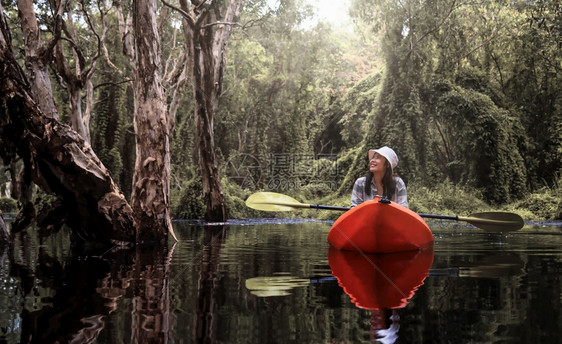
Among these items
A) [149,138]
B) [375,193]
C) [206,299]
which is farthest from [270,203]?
[206,299]

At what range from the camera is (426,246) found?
6570 mm

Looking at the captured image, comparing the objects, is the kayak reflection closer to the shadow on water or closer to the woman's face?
the shadow on water

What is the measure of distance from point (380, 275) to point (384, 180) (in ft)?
10.1

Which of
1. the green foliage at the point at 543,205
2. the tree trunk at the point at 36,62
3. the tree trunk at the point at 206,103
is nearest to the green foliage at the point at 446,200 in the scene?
the green foliage at the point at 543,205

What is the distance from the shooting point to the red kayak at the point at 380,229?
5.73 m

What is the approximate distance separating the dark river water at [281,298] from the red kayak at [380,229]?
6.3 inches

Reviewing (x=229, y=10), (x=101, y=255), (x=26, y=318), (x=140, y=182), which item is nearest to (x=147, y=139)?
(x=140, y=182)

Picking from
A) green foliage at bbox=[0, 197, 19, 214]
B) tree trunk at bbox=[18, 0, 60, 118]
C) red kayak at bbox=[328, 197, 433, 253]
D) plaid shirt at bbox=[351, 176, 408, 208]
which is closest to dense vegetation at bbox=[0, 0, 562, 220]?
tree trunk at bbox=[18, 0, 60, 118]

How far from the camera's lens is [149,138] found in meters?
8.01

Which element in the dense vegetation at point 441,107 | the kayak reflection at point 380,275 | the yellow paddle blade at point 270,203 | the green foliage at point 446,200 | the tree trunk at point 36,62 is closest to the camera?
the kayak reflection at point 380,275

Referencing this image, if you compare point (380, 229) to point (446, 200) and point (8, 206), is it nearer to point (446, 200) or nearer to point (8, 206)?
point (446, 200)

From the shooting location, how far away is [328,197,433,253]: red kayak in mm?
5726

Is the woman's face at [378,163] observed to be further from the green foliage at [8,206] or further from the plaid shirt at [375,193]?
the green foliage at [8,206]

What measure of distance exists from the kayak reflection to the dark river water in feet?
0.04
